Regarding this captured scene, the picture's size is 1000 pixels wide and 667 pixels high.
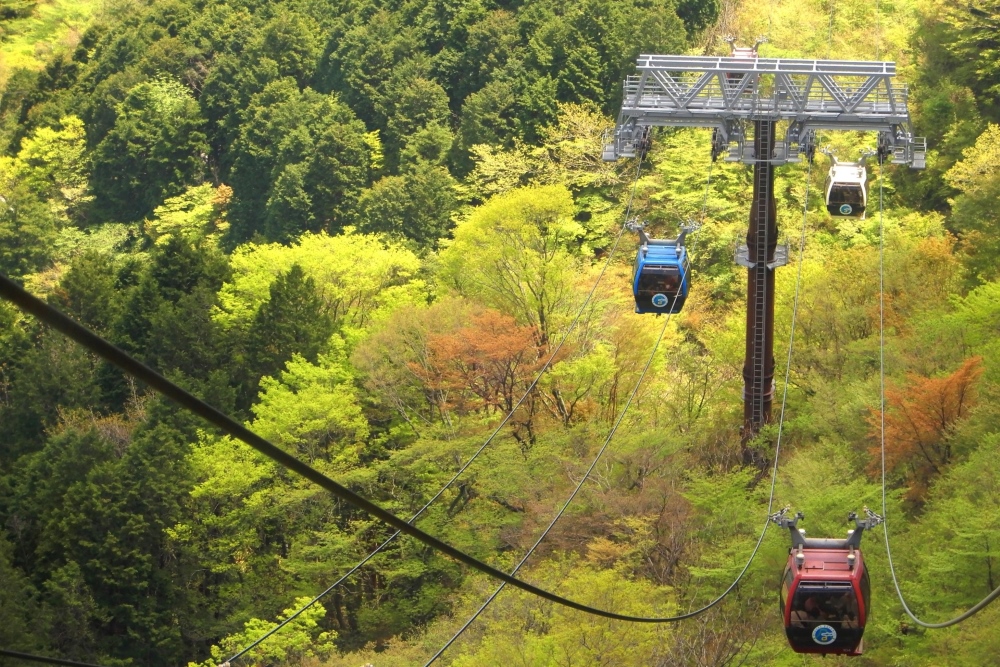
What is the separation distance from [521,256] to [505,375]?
4735 mm

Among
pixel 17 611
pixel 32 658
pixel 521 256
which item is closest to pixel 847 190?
pixel 521 256

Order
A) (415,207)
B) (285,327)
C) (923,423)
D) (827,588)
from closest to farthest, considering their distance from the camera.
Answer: (827,588) → (923,423) → (285,327) → (415,207)

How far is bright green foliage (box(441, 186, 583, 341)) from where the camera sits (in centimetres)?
3838

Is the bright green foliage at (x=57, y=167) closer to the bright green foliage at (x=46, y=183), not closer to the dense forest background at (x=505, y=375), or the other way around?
the bright green foliage at (x=46, y=183)

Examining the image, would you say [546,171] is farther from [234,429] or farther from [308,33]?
[234,429]

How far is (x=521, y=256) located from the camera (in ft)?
129

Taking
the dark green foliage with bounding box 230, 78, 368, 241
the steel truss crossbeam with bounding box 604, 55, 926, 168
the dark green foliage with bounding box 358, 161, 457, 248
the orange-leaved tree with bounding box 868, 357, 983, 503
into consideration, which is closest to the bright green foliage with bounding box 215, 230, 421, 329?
the dark green foliage with bounding box 358, 161, 457, 248

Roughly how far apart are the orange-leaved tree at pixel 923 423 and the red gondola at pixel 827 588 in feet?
32.6

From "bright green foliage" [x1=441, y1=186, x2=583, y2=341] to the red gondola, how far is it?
20654mm

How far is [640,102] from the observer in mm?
26719

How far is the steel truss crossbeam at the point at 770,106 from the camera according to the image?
2570 cm

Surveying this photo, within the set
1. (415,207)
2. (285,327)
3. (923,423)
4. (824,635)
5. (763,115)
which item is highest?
(763,115)

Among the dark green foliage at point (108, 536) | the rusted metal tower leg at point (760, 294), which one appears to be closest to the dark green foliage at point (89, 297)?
the dark green foliage at point (108, 536)

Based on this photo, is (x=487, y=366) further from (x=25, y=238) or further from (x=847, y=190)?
(x=25, y=238)
